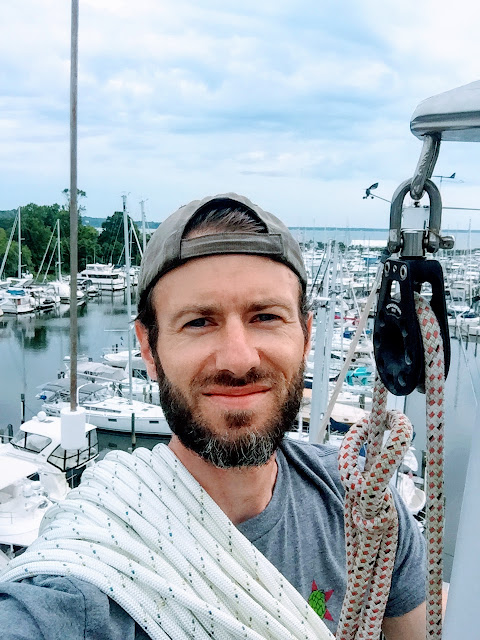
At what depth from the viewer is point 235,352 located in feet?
4.46

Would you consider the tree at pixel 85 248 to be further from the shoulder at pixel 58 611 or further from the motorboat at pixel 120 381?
the shoulder at pixel 58 611

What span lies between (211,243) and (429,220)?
68 centimetres

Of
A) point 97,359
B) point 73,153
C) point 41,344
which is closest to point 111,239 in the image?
point 41,344

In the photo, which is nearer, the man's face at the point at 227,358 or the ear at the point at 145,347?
the man's face at the point at 227,358

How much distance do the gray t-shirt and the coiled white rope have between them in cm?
4

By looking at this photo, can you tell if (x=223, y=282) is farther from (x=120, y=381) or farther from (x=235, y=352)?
(x=120, y=381)

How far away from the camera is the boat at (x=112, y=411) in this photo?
645 inches

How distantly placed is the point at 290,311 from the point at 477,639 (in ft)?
3.03

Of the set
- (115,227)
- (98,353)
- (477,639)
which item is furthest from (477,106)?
(115,227)

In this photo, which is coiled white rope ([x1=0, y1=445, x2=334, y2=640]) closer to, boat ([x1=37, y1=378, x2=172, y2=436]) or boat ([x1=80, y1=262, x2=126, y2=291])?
boat ([x1=37, y1=378, x2=172, y2=436])

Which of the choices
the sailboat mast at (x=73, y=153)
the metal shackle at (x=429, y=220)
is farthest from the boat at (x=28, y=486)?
the metal shackle at (x=429, y=220)

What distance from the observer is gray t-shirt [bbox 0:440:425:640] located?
1018 mm

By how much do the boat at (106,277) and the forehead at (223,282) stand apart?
4772cm

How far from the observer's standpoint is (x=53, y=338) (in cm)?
3203
